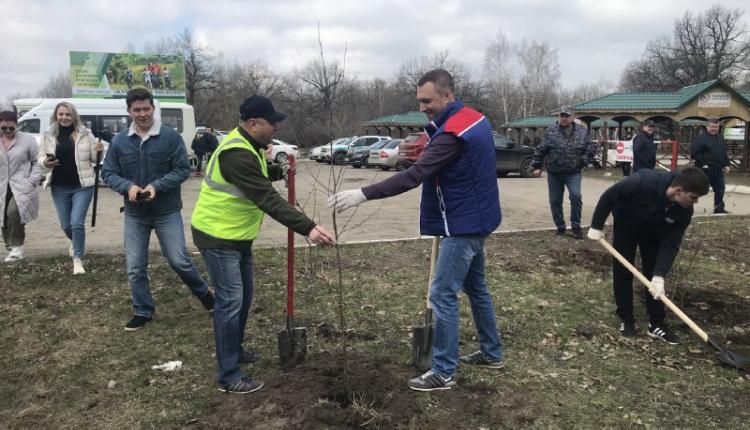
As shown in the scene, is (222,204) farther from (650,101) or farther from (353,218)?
(650,101)

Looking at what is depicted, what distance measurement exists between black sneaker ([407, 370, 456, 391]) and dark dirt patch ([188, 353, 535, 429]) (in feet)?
0.13

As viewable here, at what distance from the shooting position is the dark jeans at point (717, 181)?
10023mm

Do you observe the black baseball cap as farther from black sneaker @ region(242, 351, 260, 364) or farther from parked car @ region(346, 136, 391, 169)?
parked car @ region(346, 136, 391, 169)

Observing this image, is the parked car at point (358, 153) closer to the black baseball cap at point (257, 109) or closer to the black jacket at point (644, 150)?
the black jacket at point (644, 150)

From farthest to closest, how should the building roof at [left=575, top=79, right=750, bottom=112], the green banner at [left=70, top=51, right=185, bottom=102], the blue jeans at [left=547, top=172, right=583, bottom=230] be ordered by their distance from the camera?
1. the green banner at [left=70, top=51, right=185, bottom=102]
2. the building roof at [left=575, top=79, right=750, bottom=112]
3. the blue jeans at [left=547, top=172, right=583, bottom=230]

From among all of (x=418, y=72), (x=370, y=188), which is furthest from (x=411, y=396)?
(x=418, y=72)

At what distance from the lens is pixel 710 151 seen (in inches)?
388

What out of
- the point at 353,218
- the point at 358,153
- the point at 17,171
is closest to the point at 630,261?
the point at 17,171

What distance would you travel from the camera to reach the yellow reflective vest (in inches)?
126

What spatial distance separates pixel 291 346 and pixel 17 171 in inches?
164

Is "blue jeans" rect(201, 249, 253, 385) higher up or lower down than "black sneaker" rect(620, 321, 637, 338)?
higher up

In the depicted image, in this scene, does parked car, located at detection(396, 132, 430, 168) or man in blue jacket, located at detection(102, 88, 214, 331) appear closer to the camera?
man in blue jacket, located at detection(102, 88, 214, 331)

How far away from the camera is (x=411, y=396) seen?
10.9ft

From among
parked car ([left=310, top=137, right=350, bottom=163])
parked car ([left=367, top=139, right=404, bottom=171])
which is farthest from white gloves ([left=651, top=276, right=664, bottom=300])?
parked car ([left=310, top=137, right=350, bottom=163])
